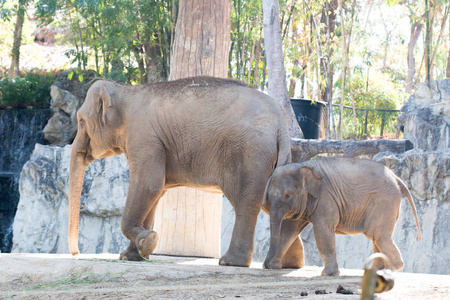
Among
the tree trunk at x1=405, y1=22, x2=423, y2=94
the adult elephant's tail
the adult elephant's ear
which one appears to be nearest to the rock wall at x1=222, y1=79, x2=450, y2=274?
the adult elephant's tail

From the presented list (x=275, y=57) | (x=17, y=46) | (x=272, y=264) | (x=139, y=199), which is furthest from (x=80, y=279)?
(x=17, y=46)

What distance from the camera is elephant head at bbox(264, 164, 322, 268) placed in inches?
189

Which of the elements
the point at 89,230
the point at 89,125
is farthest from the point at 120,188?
the point at 89,125

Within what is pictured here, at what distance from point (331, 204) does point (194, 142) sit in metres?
1.27

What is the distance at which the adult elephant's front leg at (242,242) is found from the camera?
491 cm

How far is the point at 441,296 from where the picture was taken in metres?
3.21

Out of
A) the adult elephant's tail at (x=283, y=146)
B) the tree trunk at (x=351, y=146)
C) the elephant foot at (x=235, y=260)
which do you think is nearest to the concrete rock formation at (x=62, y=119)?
the tree trunk at (x=351, y=146)

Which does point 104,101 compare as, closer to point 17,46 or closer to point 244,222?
point 244,222

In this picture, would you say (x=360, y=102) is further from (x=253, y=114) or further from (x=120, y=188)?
(x=253, y=114)

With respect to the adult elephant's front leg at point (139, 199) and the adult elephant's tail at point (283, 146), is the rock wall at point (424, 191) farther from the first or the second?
the adult elephant's front leg at point (139, 199)

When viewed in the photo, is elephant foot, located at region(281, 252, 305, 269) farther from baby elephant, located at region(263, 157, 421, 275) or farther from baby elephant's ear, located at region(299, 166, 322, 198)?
baby elephant's ear, located at region(299, 166, 322, 198)

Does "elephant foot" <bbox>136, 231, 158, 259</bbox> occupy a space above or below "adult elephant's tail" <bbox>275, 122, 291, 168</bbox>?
below

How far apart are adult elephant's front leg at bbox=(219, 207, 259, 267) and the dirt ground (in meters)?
0.26

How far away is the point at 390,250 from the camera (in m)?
4.88
